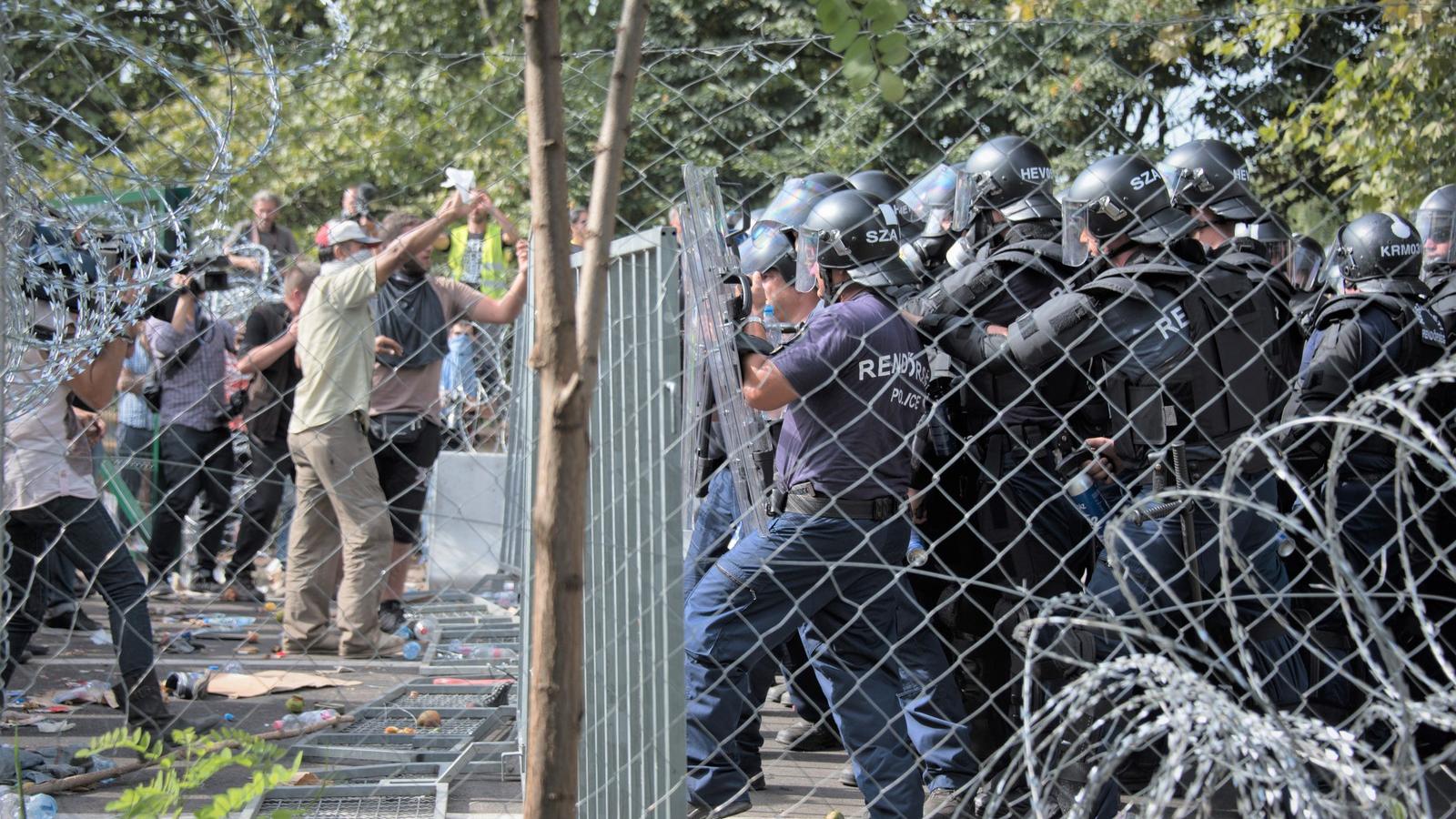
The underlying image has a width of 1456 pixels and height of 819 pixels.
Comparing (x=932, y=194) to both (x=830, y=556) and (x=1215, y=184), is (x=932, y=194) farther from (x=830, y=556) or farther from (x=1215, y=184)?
(x=830, y=556)

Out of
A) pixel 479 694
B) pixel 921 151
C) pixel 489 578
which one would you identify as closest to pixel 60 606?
pixel 489 578

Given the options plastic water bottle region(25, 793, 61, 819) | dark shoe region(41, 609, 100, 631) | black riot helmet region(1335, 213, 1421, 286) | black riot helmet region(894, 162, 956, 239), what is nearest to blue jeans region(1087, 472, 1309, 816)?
black riot helmet region(1335, 213, 1421, 286)

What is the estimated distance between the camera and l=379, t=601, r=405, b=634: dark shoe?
6.91m

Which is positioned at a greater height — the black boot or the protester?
the protester

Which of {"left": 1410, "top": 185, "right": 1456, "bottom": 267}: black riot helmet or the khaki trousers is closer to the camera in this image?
{"left": 1410, "top": 185, "right": 1456, "bottom": 267}: black riot helmet

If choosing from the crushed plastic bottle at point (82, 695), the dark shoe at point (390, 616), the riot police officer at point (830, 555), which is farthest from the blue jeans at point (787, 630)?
the dark shoe at point (390, 616)

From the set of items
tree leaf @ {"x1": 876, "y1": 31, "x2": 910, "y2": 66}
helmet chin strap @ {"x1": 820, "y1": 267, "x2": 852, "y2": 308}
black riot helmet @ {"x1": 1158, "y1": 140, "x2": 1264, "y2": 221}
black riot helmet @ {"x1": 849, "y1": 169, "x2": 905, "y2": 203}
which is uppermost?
black riot helmet @ {"x1": 849, "y1": 169, "x2": 905, "y2": 203}

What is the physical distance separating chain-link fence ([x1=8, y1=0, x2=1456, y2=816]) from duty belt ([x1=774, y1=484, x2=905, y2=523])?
0.01m

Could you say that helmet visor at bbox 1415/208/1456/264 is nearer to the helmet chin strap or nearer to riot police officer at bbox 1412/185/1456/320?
riot police officer at bbox 1412/185/1456/320

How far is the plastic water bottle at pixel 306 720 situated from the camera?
15.9 ft

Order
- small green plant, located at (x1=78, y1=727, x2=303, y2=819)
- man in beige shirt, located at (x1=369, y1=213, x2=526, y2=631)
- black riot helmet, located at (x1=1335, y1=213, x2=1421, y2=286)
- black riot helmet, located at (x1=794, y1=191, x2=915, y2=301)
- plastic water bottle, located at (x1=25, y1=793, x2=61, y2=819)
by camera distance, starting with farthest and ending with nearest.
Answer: man in beige shirt, located at (x1=369, y1=213, x2=526, y2=631), black riot helmet, located at (x1=1335, y1=213, x2=1421, y2=286), black riot helmet, located at (x1=794, y1=191, x2=915, y2=301), plastic water bottle, located at (x1=25, y1=793, x2=61, y2=819), small green plant, located at (x1=78, y1=727, x2=303, y2=819)

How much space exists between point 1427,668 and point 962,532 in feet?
6.55

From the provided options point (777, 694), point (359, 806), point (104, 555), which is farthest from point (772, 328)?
point (104, 555)

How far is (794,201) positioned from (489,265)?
280 cm
